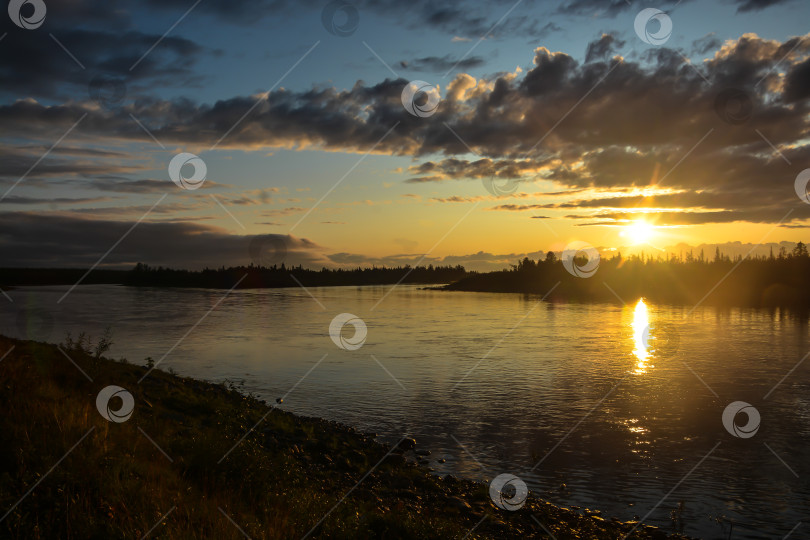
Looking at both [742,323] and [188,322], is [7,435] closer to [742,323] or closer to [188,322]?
[188,322]

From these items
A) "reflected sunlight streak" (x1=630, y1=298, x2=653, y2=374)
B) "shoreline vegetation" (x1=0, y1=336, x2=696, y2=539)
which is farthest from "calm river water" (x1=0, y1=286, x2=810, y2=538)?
"shoreline vegetation" (x1=0, y1=336, x2=696, y2=539)

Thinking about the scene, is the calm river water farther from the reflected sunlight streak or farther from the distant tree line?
the distant tree line

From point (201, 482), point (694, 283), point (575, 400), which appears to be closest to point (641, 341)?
point (575, 400)

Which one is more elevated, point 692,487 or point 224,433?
point 692,487

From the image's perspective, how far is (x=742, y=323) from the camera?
64500 mm

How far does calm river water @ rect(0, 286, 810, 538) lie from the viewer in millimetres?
14734

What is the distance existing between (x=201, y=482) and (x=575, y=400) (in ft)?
62.7

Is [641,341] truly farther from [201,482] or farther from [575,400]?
[201,482]

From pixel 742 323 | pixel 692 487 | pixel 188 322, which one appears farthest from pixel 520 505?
pixel 742 323

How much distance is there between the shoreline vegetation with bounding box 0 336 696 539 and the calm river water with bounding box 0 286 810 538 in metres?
2.12

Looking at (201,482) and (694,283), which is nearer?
(201,482)

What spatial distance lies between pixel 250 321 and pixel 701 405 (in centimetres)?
4977

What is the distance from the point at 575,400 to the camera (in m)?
25.4

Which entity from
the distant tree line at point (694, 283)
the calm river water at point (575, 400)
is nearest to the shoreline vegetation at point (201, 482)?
the calm river water at point (575, 400)
